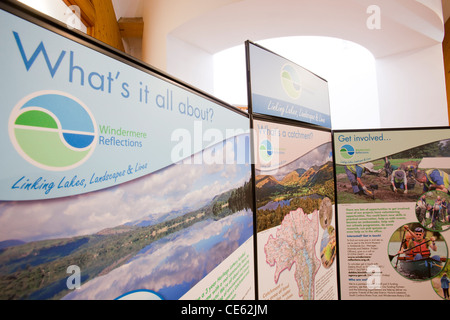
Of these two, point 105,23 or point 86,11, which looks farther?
point 105,23

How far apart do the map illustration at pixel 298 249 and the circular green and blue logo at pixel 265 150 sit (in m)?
0.49

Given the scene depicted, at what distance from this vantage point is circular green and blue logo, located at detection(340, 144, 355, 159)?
7.91 feet

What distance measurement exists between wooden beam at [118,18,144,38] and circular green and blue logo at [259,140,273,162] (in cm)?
355

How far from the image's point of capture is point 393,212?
7.78ft

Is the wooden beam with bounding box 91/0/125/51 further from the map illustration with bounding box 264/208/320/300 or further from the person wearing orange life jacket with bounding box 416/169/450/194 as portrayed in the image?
the person wearing orange life jacket with bounding box 416/169/450/194

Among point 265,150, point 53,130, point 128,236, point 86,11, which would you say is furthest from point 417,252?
point 86,11

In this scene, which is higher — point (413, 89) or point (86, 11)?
point (86, 11)

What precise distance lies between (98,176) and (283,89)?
1543mm

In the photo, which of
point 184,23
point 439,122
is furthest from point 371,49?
point 184,23

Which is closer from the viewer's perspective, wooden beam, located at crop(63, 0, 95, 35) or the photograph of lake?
the photograph of lake

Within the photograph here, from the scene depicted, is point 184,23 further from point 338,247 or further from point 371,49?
point 338,247

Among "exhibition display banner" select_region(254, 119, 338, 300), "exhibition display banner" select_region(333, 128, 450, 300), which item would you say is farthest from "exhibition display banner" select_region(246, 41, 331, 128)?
"exhibition display banner" select_region(333, 128, 450, 300)

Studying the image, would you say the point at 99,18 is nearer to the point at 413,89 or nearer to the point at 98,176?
the point at 98,176

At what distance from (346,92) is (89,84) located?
4695mm
